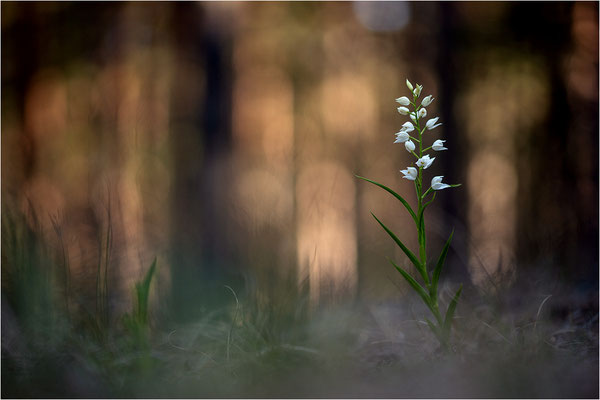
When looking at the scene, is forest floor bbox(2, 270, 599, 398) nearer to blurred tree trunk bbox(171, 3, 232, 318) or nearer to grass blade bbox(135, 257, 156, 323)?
grass blade bbox(135, 257, 156, 323)

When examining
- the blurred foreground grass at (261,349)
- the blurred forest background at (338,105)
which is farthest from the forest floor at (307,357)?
the blurred forest background at (338,105)

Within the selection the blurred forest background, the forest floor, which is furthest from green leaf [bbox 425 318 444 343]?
the blurred forest background

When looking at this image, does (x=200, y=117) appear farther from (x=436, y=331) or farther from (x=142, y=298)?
(x=436, y=331)

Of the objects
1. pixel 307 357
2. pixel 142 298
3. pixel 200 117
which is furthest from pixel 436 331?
pixel 200 117

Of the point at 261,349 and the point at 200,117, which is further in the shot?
the point at 200,117

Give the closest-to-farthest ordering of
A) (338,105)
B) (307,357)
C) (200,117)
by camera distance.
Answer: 1. (307,357)
2. (200,117)
3. (338,105)

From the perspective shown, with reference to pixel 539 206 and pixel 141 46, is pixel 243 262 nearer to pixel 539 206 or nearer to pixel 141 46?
pixel 539 206
